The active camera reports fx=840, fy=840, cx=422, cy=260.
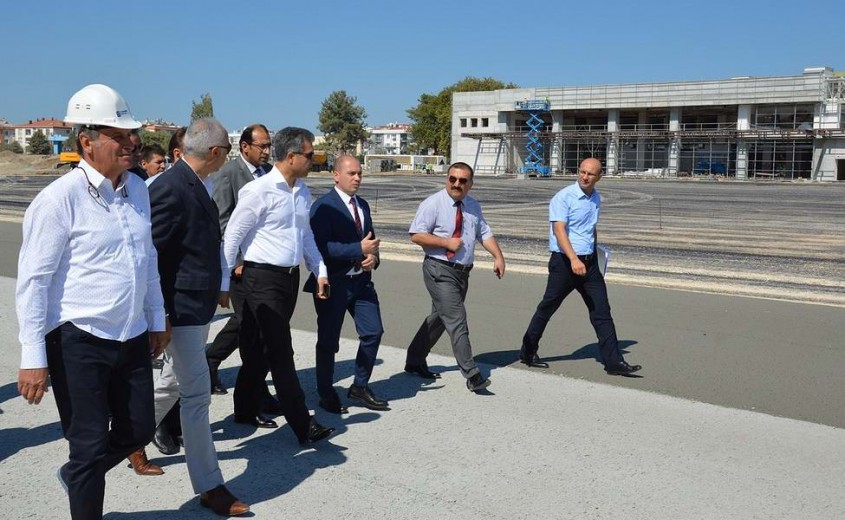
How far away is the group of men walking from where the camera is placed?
3254mm

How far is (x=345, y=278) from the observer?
5.91 meters

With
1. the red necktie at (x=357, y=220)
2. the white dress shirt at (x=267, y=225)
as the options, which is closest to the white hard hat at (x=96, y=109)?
the white dress shirt at (x=267, y=225)

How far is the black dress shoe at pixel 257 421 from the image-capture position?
17.7 ft

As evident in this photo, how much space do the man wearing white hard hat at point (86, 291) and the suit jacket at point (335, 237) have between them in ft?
7.94

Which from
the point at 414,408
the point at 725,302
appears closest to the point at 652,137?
the point at 725,302

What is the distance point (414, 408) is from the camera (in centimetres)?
586

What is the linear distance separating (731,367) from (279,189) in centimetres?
416

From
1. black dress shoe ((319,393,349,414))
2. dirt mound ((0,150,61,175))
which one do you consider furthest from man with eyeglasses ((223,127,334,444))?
dirt mound ((0,150,61,175))

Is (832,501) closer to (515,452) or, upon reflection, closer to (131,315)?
(515,452)

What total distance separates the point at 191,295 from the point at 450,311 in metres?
2.72

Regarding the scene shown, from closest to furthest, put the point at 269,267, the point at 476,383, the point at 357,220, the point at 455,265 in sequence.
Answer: the point at 269,267 < the point at 357,220 < the point at 476,383 < the point at 455,265

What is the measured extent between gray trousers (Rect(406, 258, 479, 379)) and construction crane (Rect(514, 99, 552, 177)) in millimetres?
77711

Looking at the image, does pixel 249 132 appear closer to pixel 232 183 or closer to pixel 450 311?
pixel 232 183

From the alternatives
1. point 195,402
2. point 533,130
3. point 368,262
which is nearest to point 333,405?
point 368,262
